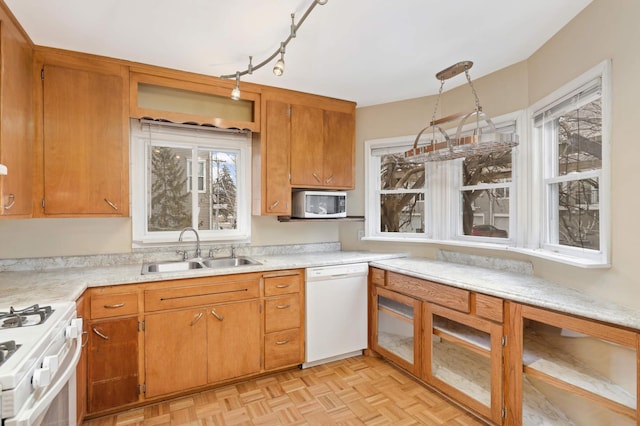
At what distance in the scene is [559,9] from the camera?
6.10 ft

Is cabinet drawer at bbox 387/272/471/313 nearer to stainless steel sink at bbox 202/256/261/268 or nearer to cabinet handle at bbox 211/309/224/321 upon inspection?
stainless steel sink at bbox 202/256/261/268

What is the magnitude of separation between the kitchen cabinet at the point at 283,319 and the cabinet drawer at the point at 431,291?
79cm

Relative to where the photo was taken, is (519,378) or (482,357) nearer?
(519,378)

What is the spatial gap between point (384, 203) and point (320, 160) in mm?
848

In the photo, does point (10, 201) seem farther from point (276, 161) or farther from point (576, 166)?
point (576, 166)

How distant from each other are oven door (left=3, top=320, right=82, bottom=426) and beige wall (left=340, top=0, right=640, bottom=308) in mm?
2514

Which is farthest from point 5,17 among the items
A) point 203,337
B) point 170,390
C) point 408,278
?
point 408,278

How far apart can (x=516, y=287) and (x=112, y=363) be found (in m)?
2.62

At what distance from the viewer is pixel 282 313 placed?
8.85 feet

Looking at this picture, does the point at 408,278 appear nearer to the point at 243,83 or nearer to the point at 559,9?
the point at 559,9

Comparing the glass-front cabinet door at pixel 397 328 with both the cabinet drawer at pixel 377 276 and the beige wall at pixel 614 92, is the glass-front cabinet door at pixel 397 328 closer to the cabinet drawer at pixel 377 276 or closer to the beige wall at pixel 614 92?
the cabinet drawer at pixel 377 276

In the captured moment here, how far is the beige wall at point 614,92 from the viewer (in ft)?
5.21

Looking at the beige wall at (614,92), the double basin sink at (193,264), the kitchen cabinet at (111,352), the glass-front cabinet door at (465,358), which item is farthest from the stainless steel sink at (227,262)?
the beige wall at (614,92)

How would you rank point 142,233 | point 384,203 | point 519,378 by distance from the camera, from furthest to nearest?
point 384,203, point 142,233, point 519,378
